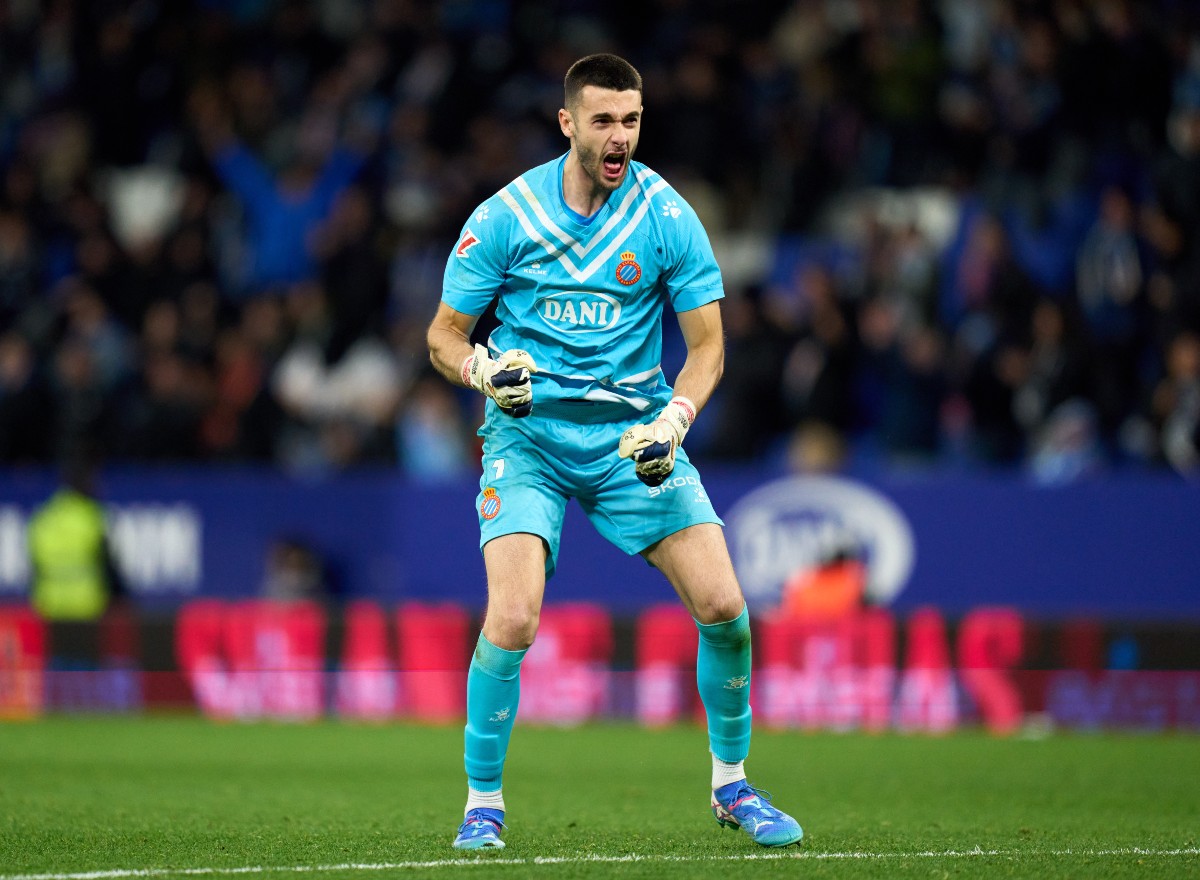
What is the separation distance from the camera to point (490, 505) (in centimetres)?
608

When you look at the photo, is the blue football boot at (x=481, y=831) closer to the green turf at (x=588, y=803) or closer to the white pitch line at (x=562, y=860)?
the green turf at (x=588, y=803)

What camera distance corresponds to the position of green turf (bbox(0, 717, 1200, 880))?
223 inches

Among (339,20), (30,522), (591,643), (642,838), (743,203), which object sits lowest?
(642,838)

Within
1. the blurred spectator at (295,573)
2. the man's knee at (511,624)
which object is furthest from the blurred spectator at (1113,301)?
the man's knee at (511,624)

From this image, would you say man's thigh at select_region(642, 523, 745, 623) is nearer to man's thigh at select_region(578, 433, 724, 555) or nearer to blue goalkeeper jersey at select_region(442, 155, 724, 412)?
man's thigh at select_region(578, 433, 724, 555)

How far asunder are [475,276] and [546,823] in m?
2.06

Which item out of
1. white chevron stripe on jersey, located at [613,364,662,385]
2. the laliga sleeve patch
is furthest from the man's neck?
white chevron stripe on jersey, located at [613,364,662,385]

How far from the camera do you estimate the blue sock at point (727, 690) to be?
20.3 feet

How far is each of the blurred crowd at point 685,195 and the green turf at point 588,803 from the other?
2845mm

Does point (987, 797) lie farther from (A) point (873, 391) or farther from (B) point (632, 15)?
(B) point (632, 15)

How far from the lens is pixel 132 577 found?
15094mm

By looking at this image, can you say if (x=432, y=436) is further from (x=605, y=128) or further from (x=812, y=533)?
(x=605, y=128)

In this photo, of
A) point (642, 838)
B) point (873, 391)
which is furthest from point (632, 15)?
point (642, 838)

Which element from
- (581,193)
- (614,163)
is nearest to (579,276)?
(581,193)
